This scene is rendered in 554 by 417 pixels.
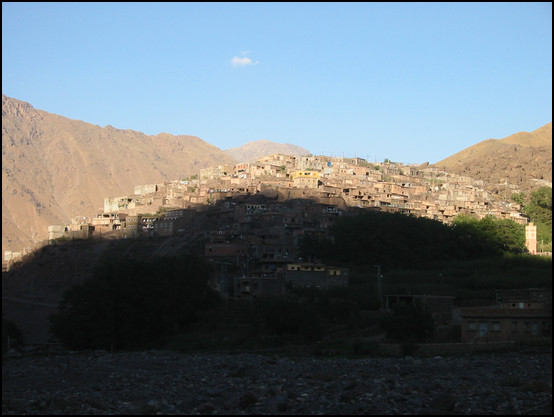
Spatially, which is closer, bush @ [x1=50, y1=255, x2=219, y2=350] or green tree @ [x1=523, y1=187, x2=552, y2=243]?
bush @ [x1=50, y1=255, x2=219, y2=350]

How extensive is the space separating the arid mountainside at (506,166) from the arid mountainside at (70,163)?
4987 centimetres

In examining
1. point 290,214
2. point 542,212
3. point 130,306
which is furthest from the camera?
point 542,212

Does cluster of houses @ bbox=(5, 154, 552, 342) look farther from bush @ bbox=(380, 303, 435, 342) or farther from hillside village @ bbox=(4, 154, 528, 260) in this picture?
bush @ bbox=(380, 303, 435, 342)

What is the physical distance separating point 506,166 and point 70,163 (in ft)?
282

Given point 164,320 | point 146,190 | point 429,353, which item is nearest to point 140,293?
point 164,320

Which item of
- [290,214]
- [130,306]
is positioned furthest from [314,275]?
[290,214]

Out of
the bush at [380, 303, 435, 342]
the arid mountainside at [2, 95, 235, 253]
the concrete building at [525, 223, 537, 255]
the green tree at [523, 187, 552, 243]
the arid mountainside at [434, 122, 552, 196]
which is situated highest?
the arid mountainside at [2, 95, 235, 253]

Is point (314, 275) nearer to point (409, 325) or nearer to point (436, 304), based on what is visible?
point (436, 304)

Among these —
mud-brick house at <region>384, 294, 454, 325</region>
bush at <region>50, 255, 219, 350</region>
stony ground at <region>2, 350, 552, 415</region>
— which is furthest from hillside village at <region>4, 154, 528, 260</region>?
stony ground at <region>2, 350, 552, 415</region>

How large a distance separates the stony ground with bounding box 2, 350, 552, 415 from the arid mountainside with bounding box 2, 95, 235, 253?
277ft

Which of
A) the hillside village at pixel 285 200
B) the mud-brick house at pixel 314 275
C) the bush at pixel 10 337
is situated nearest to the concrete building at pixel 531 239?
the hillside village at pixel 285 200

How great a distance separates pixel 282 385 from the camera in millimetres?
17797

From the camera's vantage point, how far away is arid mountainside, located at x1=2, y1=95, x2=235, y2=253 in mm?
122188

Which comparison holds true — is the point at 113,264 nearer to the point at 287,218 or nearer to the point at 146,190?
the point at 287,218
